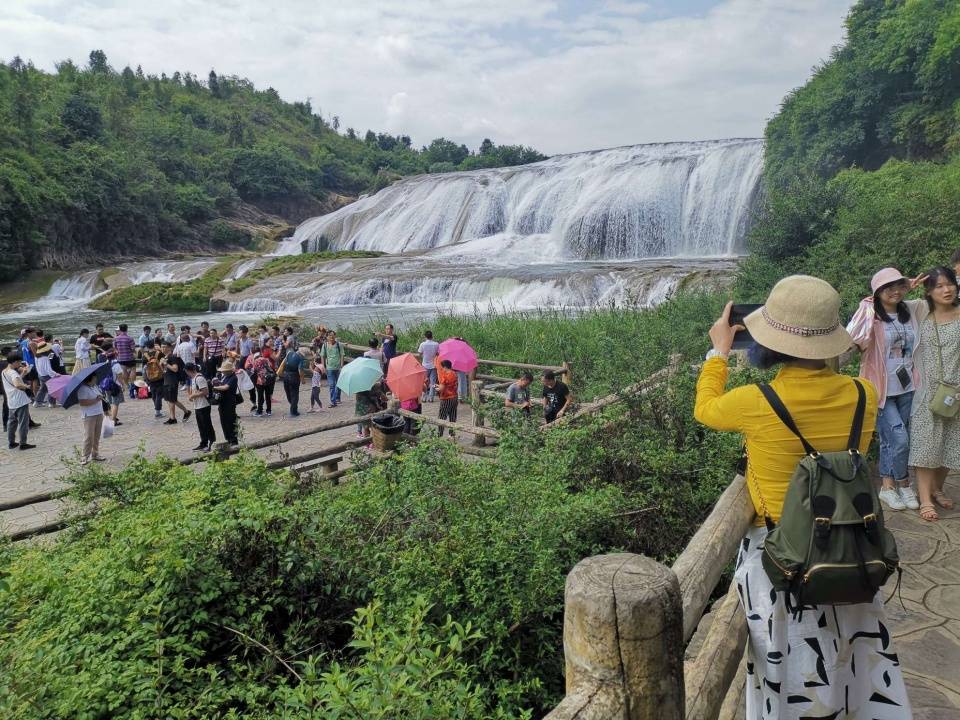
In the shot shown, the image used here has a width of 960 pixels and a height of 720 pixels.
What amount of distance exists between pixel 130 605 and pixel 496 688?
178 centimetres

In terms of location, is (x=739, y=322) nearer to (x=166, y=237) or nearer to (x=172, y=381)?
(x=172, y=381)

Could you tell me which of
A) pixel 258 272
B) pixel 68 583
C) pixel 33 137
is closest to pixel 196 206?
pixel 33 137

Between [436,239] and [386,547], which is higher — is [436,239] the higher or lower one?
the higher one

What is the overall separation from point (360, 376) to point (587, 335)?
191 inches

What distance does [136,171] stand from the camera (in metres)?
45.7

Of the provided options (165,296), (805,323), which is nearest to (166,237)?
(165,296)

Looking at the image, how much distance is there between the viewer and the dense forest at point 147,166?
37031 mm

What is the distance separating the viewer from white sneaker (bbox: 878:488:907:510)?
160 inches

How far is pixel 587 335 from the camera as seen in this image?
38.4 feet

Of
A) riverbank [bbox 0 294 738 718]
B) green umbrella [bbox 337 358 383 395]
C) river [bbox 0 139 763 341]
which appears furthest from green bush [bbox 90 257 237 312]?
riverbank [bbox 0 294 738 718]

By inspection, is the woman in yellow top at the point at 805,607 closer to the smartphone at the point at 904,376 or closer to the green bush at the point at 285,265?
the smartphone at the point at 904,376

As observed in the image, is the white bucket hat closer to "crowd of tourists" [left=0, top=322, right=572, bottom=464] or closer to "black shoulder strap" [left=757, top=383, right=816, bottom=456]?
"black shoulder strap" [left=757, top=383, right=816, bottom=456]

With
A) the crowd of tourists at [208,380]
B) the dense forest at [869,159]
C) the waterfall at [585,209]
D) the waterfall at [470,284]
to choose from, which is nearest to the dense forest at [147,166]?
the waterfall at [585,209]

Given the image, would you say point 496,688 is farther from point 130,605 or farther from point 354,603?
point 130,605
